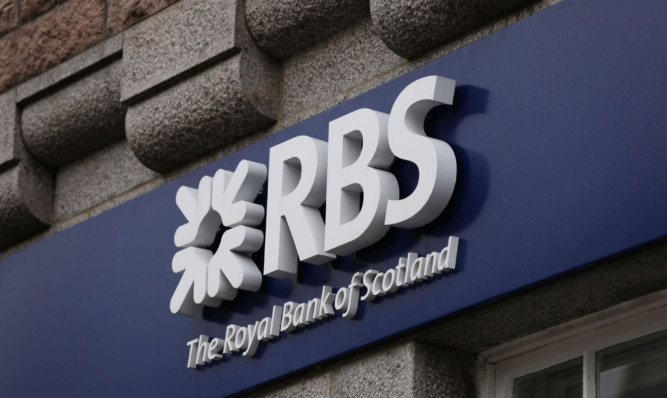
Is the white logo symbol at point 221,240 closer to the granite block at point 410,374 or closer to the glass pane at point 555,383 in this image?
the granite block at point 410,374

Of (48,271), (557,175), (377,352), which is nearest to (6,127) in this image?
(48,271)

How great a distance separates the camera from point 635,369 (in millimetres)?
4250

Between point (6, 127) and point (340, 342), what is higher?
point (6, 127)

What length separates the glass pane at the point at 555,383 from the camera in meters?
4.39

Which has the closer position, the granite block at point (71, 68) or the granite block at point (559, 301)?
the granite block at point (559, 301)

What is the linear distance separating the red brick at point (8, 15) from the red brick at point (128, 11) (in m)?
0.69

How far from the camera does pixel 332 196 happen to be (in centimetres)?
478

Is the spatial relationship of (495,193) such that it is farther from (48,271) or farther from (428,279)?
(48,271)

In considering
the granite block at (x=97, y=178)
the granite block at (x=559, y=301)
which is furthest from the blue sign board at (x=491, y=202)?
the granite block at (x=97, y=178)

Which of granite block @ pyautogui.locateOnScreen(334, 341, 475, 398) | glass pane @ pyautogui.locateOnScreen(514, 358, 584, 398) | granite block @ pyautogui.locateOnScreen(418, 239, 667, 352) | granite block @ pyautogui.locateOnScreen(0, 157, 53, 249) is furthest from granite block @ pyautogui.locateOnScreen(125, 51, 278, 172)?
glass pane @ pyautogui.locateOnScreen(514, 358, 584, 398)

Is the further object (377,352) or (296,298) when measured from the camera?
(296,298)

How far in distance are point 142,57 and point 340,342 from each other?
1656mm

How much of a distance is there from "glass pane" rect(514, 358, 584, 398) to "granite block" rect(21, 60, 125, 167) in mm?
2215

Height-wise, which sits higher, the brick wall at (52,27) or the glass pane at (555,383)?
the brick wall at (52,27)
